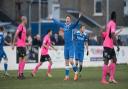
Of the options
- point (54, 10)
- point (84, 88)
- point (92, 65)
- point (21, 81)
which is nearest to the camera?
point (84, 88)

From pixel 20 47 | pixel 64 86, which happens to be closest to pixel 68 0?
pixel 20 47

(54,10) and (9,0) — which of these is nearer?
(54,10)

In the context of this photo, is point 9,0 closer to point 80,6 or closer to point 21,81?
point 80,6

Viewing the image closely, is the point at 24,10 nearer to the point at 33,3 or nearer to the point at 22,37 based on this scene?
the point at 33,3

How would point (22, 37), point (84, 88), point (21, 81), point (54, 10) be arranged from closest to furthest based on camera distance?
point (84, 88), point (21, 81), point (22, 37), point (54, 10)

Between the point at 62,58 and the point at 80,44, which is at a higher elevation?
the point at 80,44

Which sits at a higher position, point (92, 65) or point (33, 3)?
point (33, 3)

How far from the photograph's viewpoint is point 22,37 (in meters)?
24.4

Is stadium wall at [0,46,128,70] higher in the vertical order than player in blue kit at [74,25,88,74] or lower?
lower

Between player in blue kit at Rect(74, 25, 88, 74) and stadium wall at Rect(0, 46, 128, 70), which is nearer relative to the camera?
player in blue kit at Rect(74, 25, 88, 74)

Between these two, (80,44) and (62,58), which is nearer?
(80,44)

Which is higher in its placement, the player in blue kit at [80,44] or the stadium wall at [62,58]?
the player in blue kit at [80,44]

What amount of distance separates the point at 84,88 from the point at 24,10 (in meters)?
46.6

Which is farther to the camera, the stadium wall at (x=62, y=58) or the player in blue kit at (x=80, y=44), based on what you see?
the stadium wall at (x=62, y=58)
